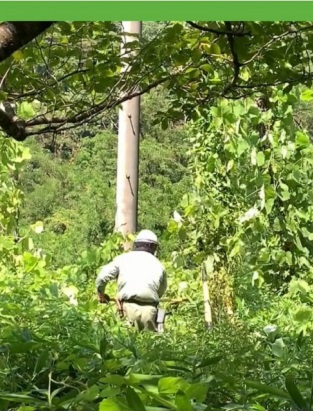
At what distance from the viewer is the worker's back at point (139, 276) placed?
238cm

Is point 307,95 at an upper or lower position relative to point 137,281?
upper

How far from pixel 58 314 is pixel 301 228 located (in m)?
1.70

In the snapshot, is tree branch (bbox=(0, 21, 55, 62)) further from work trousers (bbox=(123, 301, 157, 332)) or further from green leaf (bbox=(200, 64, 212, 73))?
work trousers (bbox=(123, 301, 157, 332))

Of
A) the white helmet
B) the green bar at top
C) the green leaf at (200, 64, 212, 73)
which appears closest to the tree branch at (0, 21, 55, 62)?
the green bar at top

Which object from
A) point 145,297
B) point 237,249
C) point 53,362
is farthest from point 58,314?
point 237,249

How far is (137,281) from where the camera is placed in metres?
2.38

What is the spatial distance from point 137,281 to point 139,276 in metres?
0.02

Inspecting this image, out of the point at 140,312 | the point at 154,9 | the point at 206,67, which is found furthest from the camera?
the point at 140,312

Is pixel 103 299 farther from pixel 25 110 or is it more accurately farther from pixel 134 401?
pixel 134 401

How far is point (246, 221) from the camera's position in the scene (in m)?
2.49

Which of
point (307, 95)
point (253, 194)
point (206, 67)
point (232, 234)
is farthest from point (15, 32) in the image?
point (232, 234)

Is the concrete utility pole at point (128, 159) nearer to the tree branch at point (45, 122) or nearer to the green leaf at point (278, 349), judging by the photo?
the tree branch at point (45, 122)

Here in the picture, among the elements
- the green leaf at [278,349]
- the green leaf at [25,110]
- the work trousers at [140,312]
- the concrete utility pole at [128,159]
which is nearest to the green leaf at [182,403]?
the green leaf at [278,349]

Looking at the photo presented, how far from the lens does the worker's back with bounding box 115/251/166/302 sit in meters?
2.38
